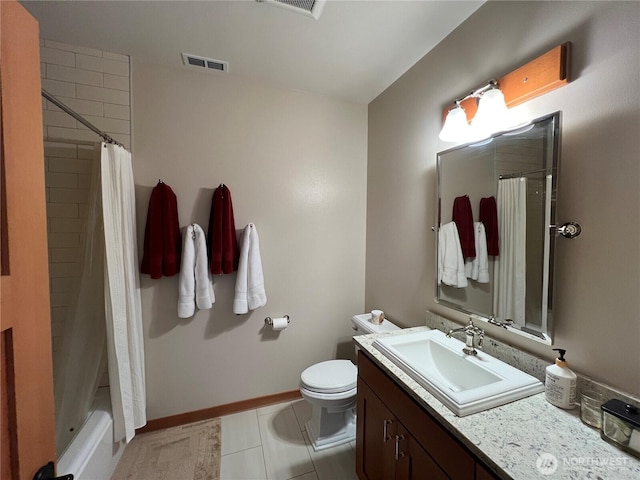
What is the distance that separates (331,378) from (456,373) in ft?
2.63

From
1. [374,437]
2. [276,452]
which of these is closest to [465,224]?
[374,437]

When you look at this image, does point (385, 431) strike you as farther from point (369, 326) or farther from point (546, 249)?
point (546, 249)

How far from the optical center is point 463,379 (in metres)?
1.20

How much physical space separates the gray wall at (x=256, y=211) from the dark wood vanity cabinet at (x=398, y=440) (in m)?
0.91

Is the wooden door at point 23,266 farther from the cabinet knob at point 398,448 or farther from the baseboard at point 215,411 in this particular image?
the baseboard at point 215,411

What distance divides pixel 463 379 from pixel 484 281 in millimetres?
475

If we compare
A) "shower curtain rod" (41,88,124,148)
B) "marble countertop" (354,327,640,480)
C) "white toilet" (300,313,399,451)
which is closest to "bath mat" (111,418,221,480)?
"white toilet" (300,313,399,451)

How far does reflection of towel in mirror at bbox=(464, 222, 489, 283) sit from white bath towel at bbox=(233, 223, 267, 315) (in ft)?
4.47

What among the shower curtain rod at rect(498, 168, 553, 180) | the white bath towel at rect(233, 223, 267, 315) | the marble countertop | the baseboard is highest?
the shower curtain rod at rect(498, 168, 553, 180)

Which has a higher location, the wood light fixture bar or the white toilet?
the wood light fixture bar

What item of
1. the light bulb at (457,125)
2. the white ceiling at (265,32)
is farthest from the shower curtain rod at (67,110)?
the light bulb at (457,125)

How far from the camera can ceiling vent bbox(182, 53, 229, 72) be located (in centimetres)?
167

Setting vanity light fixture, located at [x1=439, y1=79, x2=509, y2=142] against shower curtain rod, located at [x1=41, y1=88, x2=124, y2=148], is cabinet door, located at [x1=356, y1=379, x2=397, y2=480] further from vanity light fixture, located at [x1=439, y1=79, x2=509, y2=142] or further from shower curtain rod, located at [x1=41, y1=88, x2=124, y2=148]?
shower curtain rod, located at [x1=41, y1=88, x2=124, y2=148]

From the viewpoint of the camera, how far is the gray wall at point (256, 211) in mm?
1796
